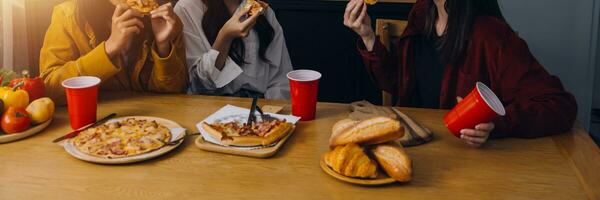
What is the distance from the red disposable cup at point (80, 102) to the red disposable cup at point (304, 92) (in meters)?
0.56

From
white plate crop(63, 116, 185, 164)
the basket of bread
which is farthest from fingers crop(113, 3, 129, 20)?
the basket of bread

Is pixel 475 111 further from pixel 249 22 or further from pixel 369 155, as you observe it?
pixel 249 22

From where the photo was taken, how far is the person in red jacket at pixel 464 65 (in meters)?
1.68

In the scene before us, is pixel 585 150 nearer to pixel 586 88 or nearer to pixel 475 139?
pixel 475 139

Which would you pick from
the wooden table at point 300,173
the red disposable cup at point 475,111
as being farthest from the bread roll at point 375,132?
the red disposable cup at point 475,111

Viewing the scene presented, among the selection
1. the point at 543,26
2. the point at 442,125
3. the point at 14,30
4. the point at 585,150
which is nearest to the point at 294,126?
the point at 442,125

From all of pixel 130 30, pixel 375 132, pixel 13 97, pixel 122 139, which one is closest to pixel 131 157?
pixel 122 139

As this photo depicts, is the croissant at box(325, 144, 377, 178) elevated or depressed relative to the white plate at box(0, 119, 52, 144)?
elevated

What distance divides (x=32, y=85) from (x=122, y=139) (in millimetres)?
444

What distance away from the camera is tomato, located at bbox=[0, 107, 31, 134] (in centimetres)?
161

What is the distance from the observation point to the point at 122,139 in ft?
5.09

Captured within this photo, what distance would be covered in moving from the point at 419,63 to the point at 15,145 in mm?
1382

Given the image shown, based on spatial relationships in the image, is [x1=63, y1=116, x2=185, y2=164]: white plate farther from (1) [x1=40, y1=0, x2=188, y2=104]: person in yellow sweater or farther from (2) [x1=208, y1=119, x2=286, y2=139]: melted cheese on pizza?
(1) [x1=40, y1=0, x2=188, y2=104]: person in yellow sweater

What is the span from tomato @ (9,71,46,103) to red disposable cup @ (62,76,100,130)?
0.54 feet
